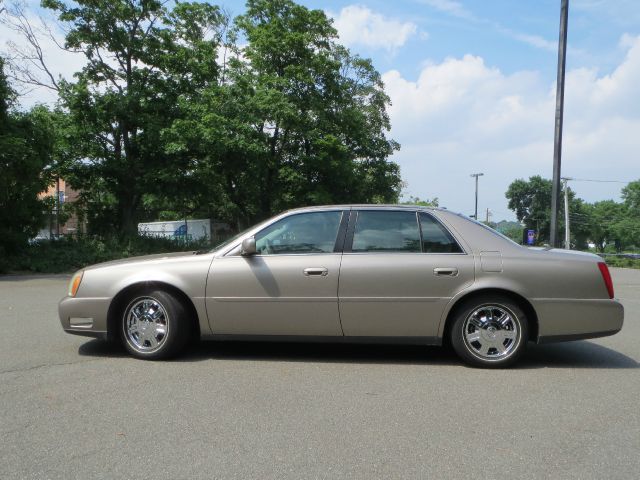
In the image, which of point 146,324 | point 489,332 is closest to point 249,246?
point 146,324

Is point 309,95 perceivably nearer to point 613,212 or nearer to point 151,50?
point 151,50

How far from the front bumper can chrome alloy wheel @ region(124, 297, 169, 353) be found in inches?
9.4

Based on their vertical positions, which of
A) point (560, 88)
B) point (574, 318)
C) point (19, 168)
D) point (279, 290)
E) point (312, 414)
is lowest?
point (312, 414)

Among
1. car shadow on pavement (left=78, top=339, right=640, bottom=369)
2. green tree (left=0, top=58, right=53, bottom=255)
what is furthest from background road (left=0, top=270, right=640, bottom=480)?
green tree (left=0, top=58, right=53, bottom=255)

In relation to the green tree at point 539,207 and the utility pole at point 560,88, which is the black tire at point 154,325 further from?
the green tree at point 539,207

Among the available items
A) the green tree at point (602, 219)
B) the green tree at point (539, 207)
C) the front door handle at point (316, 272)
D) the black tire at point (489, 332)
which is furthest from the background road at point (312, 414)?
the green tree at point (602, 219)

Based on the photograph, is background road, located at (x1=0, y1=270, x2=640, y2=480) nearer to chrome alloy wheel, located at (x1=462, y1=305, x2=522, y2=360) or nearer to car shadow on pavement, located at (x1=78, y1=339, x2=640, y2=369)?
car shadow on pavement, located at (x1=78, y1=339, x2=640, y2=369)

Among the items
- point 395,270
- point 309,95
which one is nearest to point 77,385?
point 395,270

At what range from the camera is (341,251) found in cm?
552

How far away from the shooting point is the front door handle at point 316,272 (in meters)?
5.39

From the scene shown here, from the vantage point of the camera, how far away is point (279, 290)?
540cm

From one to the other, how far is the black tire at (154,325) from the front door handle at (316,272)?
1.26 meters

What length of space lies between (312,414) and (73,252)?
16.6m

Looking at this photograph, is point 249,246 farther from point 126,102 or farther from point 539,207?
point 539,207
